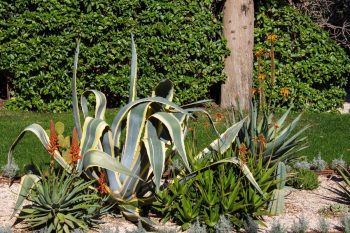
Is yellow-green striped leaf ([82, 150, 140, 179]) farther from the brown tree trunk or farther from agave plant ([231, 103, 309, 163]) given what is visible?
the brown tree trunk

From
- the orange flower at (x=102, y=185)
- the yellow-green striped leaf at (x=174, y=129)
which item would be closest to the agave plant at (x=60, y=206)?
the orange flower at (x=102, y=185)

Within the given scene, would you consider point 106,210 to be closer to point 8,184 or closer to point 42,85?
point 8,184

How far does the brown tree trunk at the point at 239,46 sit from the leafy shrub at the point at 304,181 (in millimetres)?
5574

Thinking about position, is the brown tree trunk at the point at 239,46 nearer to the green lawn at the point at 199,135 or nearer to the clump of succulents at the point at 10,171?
the green lawn at the point at 199,135

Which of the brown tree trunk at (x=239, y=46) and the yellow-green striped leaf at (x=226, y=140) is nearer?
the yellow-green striped leaf at (x=226, y=140)

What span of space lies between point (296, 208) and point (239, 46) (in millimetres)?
6559

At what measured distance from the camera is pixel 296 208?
6.65 meters

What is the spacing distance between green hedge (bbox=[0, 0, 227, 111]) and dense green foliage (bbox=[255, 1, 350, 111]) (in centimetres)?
89

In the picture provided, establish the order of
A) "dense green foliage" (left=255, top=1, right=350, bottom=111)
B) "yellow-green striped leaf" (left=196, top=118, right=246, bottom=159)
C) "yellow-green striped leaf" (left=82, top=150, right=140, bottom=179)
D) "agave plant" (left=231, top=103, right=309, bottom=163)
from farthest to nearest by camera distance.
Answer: "dense green foliage" (left=255, top=1, right=350, bottom=111) < "agave plant" (left=231, top=103, right=309, bottom=163) < "yellow-green striped leaf" (left=196, top=118, right=246, bottom=159) < "yellow-green striped leaf" (left=82, top=150, right=140, bottom=179)

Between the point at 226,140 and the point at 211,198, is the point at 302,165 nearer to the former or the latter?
the point at 226,140

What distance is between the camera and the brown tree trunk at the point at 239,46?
12.9 metres

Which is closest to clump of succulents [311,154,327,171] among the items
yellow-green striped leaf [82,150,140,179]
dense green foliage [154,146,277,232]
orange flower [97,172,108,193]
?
dense green foliage [154,146,277,232]

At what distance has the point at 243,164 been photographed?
589 centimetres

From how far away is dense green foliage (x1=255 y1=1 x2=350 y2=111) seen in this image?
13.1 meters
